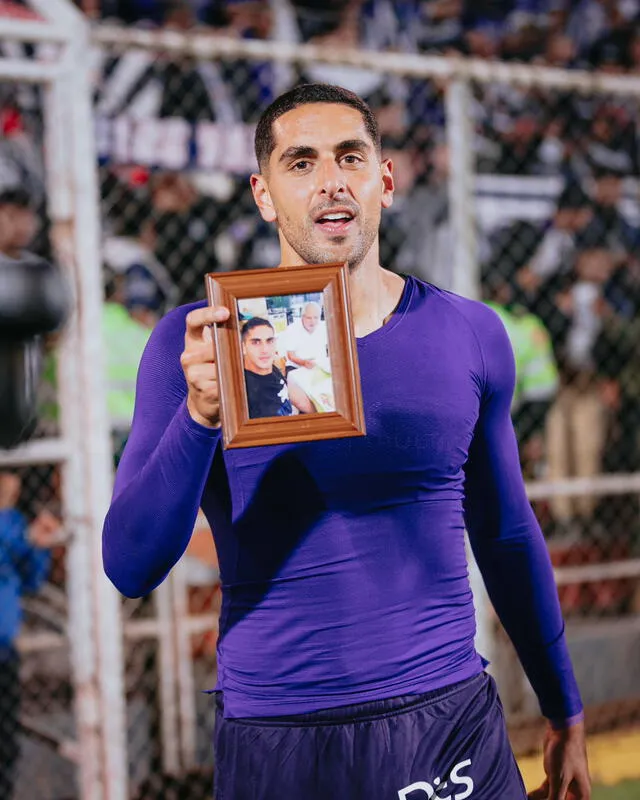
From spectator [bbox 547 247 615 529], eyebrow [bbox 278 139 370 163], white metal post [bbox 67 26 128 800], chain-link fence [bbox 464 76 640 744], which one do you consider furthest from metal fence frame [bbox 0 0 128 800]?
spectator [bbox 547 247 615 529]

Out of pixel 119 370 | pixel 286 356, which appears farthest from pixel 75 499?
pixel 286 356

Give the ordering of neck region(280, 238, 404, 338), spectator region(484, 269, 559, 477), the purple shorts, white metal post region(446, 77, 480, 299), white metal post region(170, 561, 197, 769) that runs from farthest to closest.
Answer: spectator region(484, 269, 559, 477)
white metal post region(170, 561, 197, 769)
white metal post region(446, 77, 480, 299)
neck region(280, 238, 404, 338)
the purple shorts

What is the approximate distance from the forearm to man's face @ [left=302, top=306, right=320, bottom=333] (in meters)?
0.20

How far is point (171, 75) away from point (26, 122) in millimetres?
790

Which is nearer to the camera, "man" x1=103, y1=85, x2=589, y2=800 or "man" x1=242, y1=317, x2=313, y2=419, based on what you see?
"man" x1=242, y1=317, x2=313, y2=419

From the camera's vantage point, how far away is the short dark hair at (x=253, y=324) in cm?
158

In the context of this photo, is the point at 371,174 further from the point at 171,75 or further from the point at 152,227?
the point at 171,75

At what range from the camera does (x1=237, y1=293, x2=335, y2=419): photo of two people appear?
1.58 meters

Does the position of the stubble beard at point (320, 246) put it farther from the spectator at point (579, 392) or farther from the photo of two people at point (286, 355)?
the spectator at point (579, 392)

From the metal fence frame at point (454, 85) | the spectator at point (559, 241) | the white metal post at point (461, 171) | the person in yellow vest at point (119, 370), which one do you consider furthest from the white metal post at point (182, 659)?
the spectator at point (559, 241)

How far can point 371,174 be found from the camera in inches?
72.3

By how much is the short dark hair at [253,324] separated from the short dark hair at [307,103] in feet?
1.36

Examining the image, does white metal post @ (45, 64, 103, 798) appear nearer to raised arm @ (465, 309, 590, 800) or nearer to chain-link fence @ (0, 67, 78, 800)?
chain-link fence @ (0, 67, 78, 800)

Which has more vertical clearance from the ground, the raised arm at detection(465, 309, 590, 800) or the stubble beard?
the stubble beard
